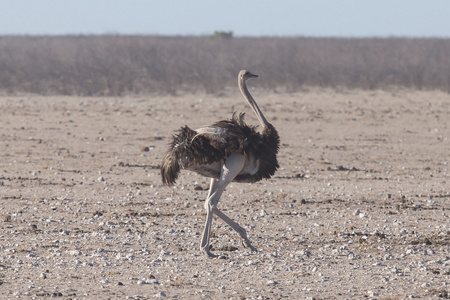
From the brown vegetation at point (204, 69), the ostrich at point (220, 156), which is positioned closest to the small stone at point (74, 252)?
the ostrich at point (220, 156)

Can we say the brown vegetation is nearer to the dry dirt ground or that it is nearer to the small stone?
the dry dirt ground

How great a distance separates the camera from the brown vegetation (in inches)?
961

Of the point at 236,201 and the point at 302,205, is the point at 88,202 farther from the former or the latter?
the point at 302,205

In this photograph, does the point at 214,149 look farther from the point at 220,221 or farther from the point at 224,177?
the point at 220,221

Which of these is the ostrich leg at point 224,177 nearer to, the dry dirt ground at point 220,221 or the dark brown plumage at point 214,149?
A: the dark brown plumage at point 214,149

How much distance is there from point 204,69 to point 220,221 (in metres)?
22.2

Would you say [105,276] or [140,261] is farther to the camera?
[140,261]

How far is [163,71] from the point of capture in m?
27.4

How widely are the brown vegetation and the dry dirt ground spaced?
7504 mm

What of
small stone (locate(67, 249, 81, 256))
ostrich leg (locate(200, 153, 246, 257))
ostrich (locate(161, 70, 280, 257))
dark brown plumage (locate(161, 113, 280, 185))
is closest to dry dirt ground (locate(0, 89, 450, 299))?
small stone (locate(67, 249, 81, 256))

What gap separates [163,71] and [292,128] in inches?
456

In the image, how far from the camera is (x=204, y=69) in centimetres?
3023

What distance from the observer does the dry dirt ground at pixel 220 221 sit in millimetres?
6031

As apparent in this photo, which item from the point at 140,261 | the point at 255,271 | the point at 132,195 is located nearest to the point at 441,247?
the point at 255,271
